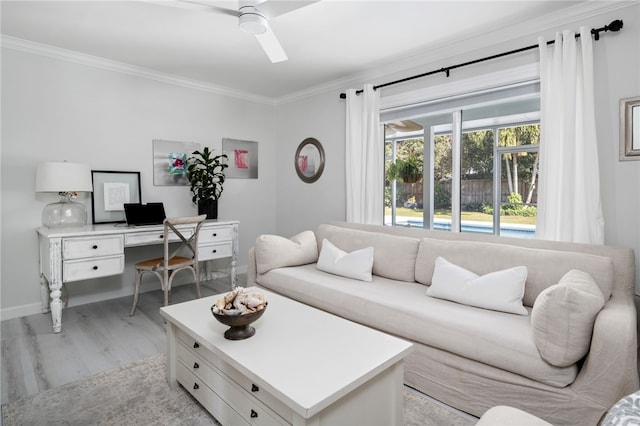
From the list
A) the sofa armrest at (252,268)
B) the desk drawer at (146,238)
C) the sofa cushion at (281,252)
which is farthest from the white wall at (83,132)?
the sofa cushion at (281,252)

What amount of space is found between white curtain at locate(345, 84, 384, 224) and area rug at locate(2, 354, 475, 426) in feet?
6.65

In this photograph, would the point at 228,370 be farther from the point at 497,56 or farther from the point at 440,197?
the point at 497,56

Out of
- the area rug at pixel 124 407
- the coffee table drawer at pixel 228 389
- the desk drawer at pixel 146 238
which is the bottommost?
the area rug at pixel 124 407

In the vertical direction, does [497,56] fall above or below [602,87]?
above

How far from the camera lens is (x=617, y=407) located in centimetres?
96

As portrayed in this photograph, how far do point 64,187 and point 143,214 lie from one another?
A: 70 centimetres

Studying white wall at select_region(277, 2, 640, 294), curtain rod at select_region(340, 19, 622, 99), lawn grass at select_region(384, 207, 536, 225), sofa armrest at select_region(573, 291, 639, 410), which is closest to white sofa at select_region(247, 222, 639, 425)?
sofa armrest at select_region(573, 291, 639, 410)

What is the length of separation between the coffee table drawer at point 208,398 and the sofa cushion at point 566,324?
4.52 feet

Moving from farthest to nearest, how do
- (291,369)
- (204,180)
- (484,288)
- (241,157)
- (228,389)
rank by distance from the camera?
(241,157) < (204,180) < (484,288) < (228,389) < (291,369)

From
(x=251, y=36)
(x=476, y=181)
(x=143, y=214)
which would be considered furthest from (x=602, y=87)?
(x=143, y=214)

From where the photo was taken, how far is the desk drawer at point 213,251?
12.0 feet

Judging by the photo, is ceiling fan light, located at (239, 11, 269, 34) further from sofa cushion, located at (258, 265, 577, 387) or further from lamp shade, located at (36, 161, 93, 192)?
lamp shade, located at (36, 161, 93, 192)

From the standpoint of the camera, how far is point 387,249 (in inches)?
117

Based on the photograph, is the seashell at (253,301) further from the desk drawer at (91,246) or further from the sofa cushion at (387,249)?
the desk drawer at (91,246)
